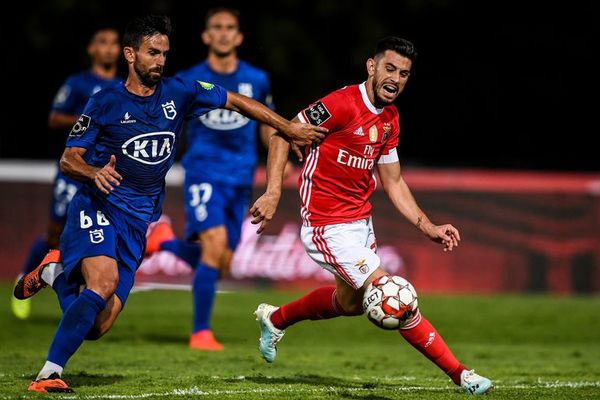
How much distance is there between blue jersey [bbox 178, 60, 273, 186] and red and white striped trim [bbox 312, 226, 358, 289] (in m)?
2.93

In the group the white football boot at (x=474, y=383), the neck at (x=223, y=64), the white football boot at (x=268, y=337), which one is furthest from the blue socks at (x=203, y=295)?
the white football boot at (x=474, y=383)

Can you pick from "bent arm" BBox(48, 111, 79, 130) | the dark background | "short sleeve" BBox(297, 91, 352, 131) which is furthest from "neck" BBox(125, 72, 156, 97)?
the dark background

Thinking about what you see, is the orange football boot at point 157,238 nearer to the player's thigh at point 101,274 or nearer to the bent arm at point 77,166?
the player's thigh at point 101,274

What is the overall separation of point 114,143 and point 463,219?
32.5 feet

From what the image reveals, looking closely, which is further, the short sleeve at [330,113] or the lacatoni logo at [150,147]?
the short sleeve at [330,113]

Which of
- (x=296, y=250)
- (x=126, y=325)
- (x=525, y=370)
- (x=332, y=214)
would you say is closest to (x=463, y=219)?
(x=296, y=250)

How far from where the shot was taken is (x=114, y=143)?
7668mm

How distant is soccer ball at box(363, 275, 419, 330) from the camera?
7.45m

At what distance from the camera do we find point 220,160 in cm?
1084

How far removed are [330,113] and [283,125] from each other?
34cm

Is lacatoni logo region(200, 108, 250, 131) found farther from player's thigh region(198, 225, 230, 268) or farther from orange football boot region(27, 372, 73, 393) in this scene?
orange football boot region(27, 372, 73, 393)

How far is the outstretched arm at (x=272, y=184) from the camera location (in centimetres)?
724

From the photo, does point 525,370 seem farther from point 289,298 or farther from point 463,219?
point 463,219

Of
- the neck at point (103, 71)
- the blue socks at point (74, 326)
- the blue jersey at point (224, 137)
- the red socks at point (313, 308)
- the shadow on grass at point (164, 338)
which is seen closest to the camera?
the blue socks at point (74, 326)
